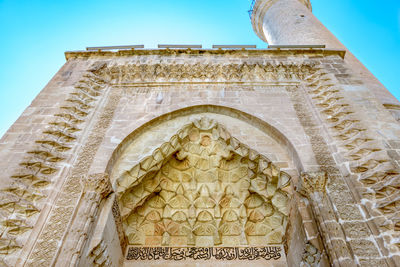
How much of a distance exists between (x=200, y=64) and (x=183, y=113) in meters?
1.38

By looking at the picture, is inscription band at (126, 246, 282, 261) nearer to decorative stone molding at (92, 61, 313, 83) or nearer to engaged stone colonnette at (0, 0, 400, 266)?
engaged stone colonnette at (0, 0, 400, 266)

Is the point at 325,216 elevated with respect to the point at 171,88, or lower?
lower

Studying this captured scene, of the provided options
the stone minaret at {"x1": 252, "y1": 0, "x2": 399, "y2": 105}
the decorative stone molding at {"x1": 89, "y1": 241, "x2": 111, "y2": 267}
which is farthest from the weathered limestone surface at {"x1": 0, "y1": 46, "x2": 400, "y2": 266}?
the stone minaret at {"x1": 252, "y1": 0, "x2": 399, "y2": 105}

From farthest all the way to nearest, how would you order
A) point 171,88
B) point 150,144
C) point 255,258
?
point 171,88, point 150,144, point 255,258

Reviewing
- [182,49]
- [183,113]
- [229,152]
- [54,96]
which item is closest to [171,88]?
[183,113]

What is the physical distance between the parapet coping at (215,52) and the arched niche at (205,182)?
5.76 ft

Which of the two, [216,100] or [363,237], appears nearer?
[363,237]

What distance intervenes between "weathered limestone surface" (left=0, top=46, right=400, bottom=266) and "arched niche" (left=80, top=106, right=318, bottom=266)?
2cm

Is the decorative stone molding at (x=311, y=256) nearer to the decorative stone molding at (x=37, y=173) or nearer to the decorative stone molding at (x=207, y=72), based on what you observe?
the decorative stone molding at (x=37, y=173)

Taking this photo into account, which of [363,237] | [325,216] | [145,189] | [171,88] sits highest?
[171,88]

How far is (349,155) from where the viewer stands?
390 centimetres

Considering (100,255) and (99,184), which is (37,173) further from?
(100,255)

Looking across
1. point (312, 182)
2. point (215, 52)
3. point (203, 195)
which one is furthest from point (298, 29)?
point (312, 182)

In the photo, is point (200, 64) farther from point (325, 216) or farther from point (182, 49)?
point (325, 216)
